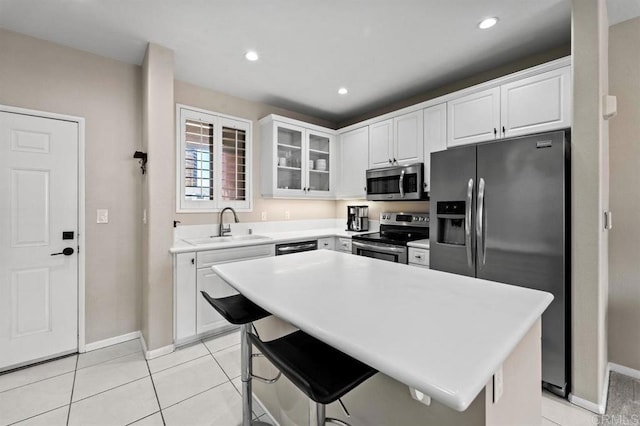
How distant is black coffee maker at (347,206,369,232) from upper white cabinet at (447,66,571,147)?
1.54m

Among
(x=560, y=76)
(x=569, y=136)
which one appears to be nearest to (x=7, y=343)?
(x=569, y=136)

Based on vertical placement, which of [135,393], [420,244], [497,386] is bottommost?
[135,393]

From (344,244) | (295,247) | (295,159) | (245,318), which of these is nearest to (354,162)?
(295,159)

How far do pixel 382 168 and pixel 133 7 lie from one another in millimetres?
2757

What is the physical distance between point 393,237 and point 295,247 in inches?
46.8

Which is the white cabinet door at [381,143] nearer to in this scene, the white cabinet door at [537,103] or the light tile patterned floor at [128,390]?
the white cabinet door at [537,103]

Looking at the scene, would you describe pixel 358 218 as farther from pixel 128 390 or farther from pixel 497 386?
pixel 497 386

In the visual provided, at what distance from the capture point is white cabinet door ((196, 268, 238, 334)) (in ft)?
8.75

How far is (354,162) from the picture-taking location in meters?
3.93

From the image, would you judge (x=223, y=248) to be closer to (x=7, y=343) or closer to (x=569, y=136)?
(x=7, y=343)

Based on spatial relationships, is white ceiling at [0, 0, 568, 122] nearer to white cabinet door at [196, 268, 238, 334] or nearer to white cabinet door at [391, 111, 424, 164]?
white cabinet door at [391, 111, 424, 164]

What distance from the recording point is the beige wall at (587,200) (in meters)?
1.75

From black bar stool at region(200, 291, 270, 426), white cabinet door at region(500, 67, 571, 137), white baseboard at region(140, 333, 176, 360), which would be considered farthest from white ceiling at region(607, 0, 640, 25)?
white baseboard at region(140, 333, 176, 360)

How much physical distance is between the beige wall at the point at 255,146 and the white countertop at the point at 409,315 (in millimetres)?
2027
